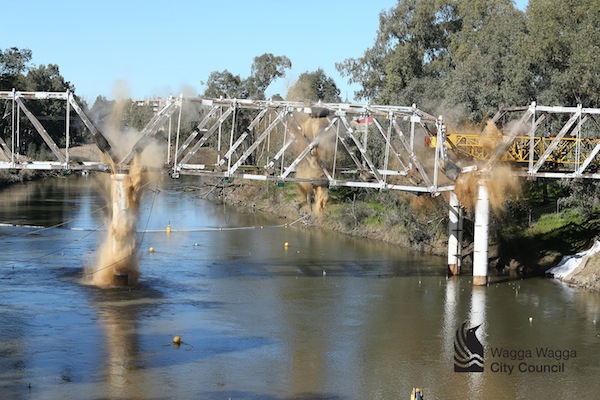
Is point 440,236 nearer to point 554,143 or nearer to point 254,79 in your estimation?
point 554,143

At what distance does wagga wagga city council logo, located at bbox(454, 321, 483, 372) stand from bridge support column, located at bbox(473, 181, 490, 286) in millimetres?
8149

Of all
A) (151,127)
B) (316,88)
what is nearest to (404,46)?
(316,88)

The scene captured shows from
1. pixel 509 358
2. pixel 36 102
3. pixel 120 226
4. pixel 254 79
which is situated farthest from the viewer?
pixel 254 79

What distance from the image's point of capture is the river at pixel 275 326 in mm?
30500

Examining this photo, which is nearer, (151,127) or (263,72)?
(151,127)

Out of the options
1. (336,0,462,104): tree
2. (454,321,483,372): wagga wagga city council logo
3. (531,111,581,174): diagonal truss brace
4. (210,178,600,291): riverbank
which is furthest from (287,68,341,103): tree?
(454,321,483,372): wagga wagga city council logo

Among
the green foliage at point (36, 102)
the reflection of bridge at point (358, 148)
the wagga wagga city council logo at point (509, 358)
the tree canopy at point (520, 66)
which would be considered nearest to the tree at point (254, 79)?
the green foliage at point (36, 102)

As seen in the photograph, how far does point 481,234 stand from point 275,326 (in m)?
14.8

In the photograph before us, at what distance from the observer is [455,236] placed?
50688 millimetres

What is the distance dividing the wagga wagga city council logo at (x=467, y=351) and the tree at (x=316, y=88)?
6811cm

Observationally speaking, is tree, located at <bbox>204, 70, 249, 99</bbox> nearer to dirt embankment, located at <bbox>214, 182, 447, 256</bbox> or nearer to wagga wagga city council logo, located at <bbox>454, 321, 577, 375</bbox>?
dirt embankment, located at <bbox>214, 182, 447, 256</bbox>

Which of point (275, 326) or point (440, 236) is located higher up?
point (440, 236)

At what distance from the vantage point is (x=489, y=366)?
111ft

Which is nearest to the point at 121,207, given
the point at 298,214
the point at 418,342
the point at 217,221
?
the point at 418,342
